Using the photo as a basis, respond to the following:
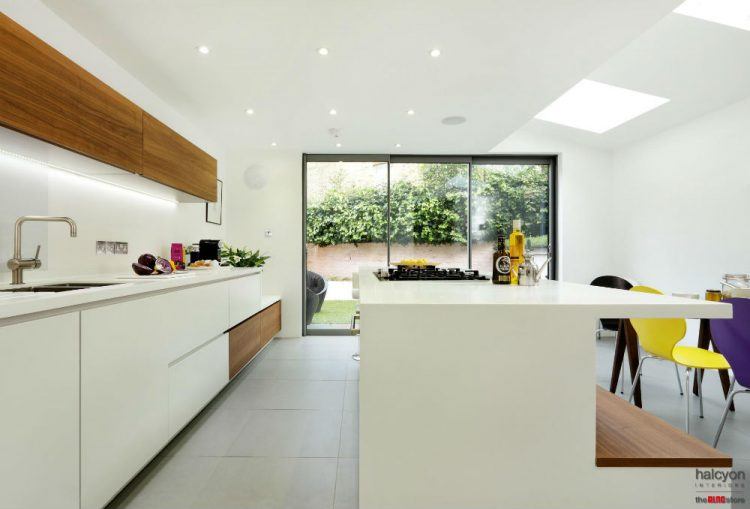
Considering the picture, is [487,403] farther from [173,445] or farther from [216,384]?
[216,384]

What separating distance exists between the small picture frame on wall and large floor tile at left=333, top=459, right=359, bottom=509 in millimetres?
3345

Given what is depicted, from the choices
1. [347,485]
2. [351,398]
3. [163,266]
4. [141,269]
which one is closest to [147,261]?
[141,269]

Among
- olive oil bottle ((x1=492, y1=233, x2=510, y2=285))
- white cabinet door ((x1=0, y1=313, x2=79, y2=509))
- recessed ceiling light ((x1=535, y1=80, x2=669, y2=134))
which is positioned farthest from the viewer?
recessed ceiling light ((x1=535, y1=80, x2=669, y2=134))

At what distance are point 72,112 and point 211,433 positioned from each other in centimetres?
196

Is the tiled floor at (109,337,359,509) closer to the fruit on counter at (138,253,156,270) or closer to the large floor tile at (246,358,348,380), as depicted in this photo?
the large floor tile at (246,358,348,380)

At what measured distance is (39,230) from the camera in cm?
198

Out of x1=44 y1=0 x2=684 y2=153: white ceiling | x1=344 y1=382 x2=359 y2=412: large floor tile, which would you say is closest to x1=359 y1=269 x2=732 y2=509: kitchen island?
x1=344 y1=382 x2=359 y2=412: large floor tile

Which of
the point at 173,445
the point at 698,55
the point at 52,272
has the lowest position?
the point at 173,445

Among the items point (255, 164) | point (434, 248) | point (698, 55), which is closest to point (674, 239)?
point (698, 55)

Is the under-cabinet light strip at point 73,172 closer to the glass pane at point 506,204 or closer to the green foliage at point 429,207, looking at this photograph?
the green foliage at point 429,207

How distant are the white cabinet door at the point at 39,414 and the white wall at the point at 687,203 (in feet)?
16.1

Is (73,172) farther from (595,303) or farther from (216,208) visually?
(595,303)

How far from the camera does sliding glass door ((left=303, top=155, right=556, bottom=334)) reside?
501 centimetres

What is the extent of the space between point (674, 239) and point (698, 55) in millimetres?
1952
